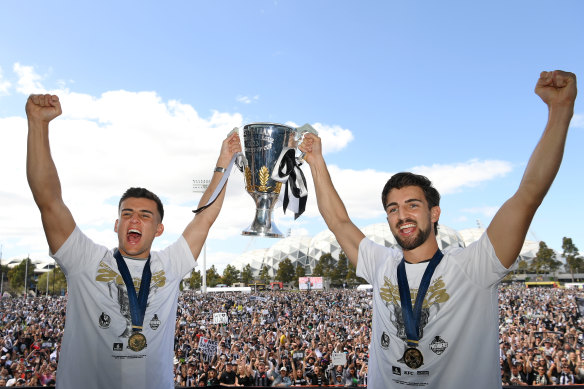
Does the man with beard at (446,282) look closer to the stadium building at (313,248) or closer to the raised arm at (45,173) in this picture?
the raised arm at (45,173)

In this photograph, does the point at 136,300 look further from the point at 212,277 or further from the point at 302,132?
the point at 212,277

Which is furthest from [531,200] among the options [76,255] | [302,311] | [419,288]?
[302,311]

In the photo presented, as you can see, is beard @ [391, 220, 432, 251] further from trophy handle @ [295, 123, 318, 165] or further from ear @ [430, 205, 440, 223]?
trophy handle @ [295, 123, 318, 165]

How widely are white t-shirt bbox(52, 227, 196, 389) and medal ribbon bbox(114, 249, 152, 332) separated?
3 cm

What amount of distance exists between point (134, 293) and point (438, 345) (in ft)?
5.07

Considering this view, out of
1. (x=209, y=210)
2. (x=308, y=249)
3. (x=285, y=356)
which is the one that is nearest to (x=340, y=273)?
(x=308, y=249)

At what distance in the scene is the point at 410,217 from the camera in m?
2.22

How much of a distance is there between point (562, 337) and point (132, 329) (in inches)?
564

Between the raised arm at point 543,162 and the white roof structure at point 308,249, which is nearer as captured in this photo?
the raised arm at point 543,162

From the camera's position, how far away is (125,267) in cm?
233

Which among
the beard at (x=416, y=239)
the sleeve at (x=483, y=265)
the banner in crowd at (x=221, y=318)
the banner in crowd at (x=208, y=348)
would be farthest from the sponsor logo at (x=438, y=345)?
the banner in crowd at (x=221, y=318)

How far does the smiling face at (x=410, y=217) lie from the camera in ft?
7.25

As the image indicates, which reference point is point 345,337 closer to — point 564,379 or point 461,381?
point 564,379

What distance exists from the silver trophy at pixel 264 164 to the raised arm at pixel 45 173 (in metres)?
1.18
